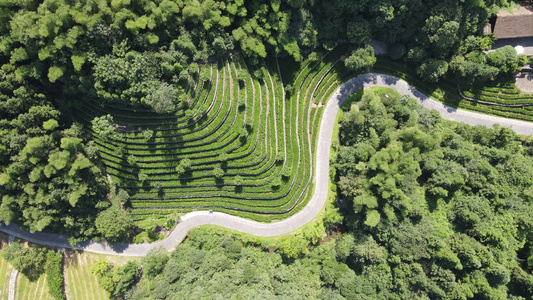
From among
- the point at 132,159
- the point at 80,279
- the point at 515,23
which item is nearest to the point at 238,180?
the point at 132,159

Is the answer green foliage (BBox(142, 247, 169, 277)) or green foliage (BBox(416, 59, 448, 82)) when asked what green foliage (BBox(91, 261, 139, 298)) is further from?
green foliage (BBox(416, 59, 448, 82))

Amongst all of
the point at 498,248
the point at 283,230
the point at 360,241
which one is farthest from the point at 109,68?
the point at 498,248

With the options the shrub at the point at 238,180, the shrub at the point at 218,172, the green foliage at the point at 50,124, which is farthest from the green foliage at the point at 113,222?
the shrub at the point at 238,180

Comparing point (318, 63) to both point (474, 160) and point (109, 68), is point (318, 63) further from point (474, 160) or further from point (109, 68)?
point (109, 68)

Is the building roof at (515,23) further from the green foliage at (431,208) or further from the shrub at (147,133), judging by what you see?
the shrub at (147,133)

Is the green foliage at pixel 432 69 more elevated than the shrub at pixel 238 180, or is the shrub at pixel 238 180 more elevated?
the green foliage at pixel 432 69

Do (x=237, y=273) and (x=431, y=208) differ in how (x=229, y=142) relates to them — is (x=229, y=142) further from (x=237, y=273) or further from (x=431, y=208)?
(x=431, y=208)
